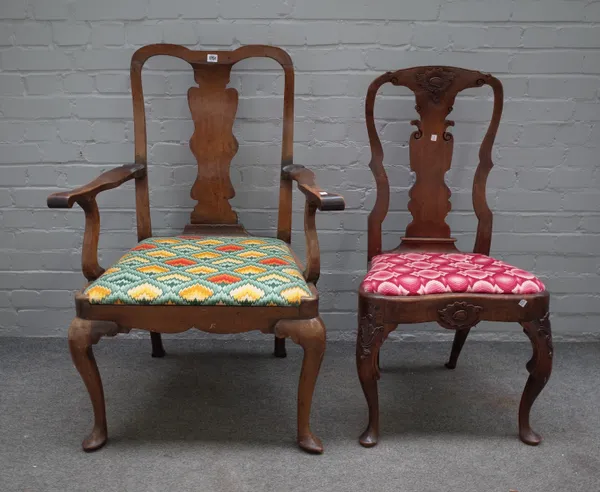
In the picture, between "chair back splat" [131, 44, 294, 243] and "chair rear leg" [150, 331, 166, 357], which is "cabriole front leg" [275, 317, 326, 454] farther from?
"chair rear leg" [150, 331, 166, 357]

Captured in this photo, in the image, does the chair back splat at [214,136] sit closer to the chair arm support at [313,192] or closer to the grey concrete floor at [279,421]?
the chair arm support at [313,192]

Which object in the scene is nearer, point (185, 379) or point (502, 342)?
point (185, 379)

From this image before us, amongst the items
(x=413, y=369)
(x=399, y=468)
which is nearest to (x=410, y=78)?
(x=413, y=369)

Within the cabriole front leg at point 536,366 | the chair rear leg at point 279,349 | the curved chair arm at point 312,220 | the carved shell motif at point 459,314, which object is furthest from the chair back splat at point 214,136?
the cabriole front leg at point 536,366

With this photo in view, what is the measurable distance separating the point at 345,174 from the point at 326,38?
0.50m

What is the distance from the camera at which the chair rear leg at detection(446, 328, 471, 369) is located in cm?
233

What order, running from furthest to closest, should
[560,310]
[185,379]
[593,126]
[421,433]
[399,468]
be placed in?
[560,310] < [593,126] < [185,379] < [421,433] < [399,468]

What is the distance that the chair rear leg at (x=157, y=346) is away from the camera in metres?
2.43

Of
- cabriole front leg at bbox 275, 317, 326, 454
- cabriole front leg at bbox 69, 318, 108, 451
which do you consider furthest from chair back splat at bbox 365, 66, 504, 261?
cabriole front leg at bbox 69, 318, 108, 451

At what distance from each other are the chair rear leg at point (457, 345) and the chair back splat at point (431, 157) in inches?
13.2

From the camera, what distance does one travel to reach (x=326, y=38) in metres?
2.37

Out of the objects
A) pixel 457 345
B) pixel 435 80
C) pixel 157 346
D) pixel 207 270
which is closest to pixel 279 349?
pixel 157 346

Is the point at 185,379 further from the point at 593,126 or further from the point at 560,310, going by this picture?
the point at 593,126

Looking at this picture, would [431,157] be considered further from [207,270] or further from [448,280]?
[207,270]
